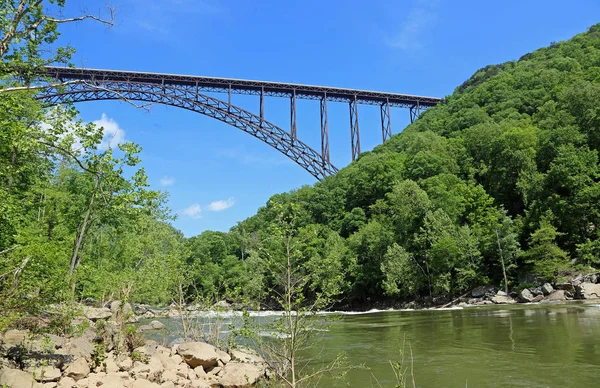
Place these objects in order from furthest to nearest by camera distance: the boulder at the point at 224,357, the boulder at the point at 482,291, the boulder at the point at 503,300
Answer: the boulder at the point at 482,291
the boulder at the point at 503,300
the boulder at the point at 224,357

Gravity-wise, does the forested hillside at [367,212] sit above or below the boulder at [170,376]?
above

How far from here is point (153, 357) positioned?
8047 millimetres

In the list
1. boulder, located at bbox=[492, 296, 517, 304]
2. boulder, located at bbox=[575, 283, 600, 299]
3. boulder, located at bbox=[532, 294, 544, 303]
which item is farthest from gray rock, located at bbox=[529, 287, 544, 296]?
boulder, located at bbox=[575, 283, 600, 299]

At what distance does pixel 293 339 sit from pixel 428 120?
60.6 m

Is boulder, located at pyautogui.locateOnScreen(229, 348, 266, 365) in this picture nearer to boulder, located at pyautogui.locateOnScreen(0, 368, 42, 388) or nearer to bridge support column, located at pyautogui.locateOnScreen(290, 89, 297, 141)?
boulder, located at pyautogui.locateOnScreen(0, 368, 42, 388)

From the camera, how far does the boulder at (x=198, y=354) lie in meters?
8.17

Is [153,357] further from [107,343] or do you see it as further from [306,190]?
[306,190]

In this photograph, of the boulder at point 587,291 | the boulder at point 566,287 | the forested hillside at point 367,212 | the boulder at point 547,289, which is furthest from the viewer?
the boulder at point 547,289

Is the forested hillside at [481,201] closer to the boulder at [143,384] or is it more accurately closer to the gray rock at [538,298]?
the gray rock at [538,298]

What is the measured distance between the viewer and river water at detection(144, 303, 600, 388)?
7.04m

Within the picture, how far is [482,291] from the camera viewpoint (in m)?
27.2

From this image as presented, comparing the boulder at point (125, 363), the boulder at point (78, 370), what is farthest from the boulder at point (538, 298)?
A: the boulder at point (78, 370)

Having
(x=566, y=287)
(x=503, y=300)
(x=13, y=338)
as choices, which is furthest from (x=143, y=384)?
(x=566, y=287)

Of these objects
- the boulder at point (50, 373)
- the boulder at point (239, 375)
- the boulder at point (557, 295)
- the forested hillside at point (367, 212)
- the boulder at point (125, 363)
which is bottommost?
the boulder at point (239, 375)
